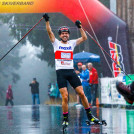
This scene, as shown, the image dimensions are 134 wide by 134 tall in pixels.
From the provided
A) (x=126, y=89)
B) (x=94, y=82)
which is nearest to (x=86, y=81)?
(x=94, y=82)

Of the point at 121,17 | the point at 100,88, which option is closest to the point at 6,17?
the point at 121,17

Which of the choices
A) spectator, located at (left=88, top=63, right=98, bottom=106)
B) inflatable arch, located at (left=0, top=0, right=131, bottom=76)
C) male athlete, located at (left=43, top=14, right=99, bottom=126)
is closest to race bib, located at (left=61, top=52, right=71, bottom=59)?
male athlete, located at (left=43, top=14, right=99, bottom=126)

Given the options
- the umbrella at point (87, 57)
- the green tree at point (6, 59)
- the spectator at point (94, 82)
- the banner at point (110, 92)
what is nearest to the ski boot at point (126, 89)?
the banner at point (110, 92)

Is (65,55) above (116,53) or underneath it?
underneath

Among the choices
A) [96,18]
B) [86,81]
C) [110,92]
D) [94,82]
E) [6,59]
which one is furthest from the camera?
[6,59]

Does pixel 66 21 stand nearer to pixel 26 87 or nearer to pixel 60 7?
pixel 60 7

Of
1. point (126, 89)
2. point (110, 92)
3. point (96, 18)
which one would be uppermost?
point (96, 18)

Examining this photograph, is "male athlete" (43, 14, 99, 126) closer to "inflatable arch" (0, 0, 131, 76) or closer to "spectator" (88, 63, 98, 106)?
"spectator" (88, 63, 98, 106)

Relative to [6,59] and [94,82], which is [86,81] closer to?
[94,82]

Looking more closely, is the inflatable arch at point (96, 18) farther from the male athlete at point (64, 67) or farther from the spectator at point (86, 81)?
the male athlete at point (64, 67)

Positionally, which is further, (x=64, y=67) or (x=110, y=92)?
(x=110, y=92)

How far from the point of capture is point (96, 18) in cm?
2322

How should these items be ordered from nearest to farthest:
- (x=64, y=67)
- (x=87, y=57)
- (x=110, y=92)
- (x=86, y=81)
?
(x=64, y=67), (x=110, y=92), (x=86, y=81), (x=87, y=57)

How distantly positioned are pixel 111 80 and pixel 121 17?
18.0 ft
